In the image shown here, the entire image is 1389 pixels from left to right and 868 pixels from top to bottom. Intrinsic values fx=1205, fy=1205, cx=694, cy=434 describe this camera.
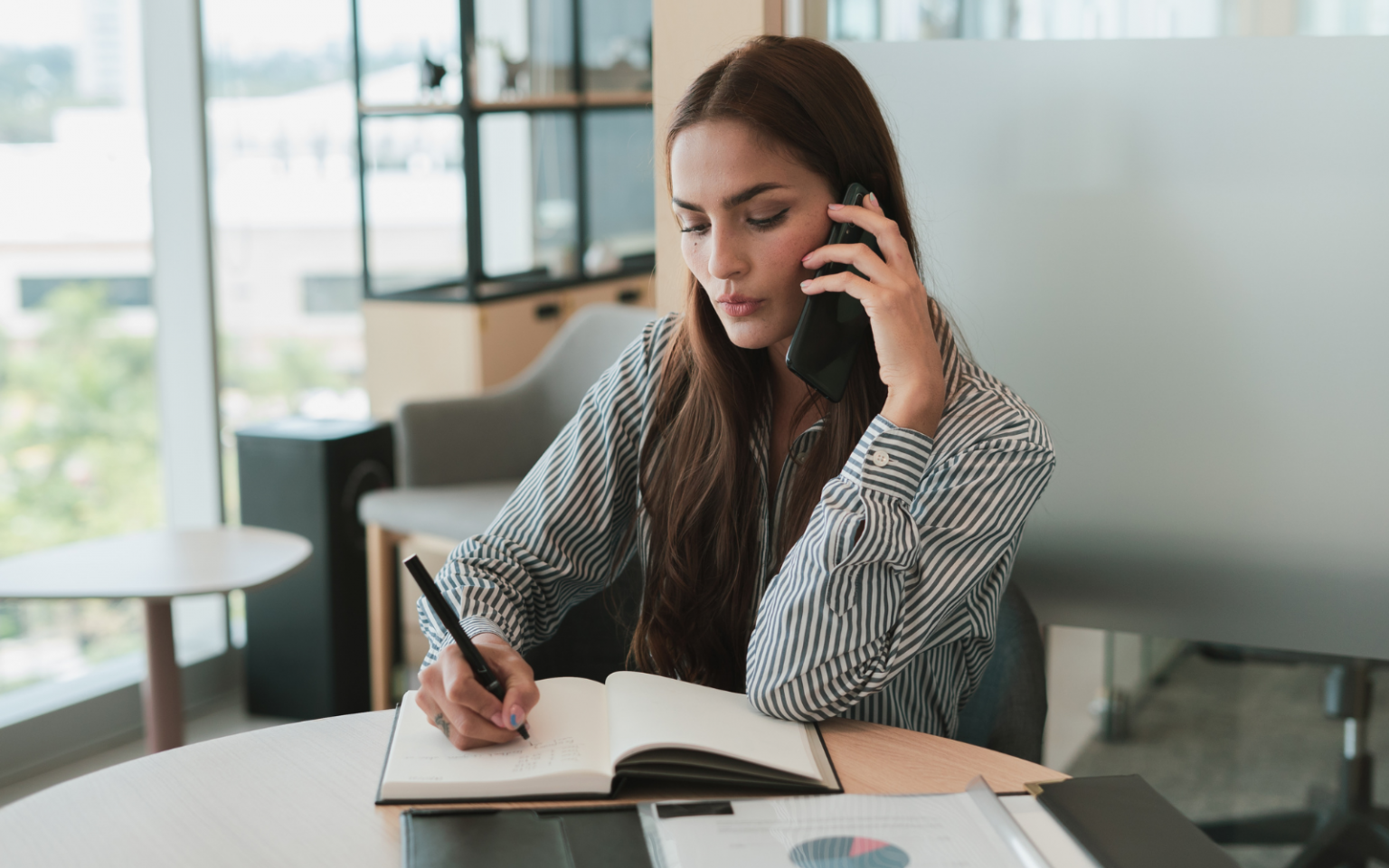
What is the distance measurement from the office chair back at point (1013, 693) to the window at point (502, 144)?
2.25 meters

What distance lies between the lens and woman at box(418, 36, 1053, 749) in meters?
1.04

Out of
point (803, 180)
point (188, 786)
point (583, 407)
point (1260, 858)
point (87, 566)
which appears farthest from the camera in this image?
point (87, 566)

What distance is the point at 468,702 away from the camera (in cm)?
91

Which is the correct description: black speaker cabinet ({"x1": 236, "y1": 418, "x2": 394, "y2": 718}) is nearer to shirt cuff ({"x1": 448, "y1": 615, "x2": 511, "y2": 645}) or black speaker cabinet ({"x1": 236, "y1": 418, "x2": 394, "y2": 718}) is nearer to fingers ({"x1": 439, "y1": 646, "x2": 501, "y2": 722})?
shirt cuff ({"x1": 448, "y1": 615, "x2": 511, "y2": 645})

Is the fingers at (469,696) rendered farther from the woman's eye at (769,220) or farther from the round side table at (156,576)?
the round side table at (156,576)

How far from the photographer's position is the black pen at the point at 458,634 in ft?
3.10

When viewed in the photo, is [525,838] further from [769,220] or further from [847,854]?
[769,220]

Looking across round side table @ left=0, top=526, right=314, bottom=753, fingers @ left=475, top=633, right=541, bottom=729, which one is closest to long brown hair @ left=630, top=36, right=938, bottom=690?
fingers @ left=475, top=633, right=541, bottom=729

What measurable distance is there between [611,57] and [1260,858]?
320cm

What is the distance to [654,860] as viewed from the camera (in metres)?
0.74

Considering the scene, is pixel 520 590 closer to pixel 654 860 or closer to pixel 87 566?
pixel 654 860

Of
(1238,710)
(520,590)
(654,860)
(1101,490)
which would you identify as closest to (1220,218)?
(1101,490)

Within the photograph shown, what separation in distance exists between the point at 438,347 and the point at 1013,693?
2.31 metres

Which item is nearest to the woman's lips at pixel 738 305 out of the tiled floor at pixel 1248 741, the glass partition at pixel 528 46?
the tiled floor at pixel 1248 741
